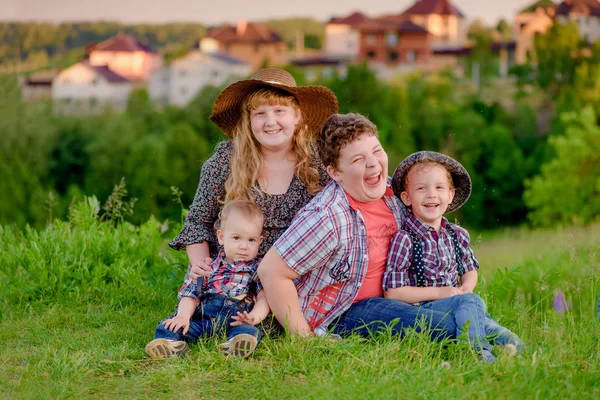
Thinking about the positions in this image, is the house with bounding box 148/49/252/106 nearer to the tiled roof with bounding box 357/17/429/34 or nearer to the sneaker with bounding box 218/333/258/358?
the tiled roof with bounding box 357/17/429/34

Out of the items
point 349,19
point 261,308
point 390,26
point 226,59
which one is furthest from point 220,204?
point 349,19

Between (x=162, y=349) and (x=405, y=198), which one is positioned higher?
(x=405, y=198)

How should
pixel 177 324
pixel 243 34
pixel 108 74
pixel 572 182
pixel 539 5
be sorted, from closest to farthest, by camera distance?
pixel 177 324, pixel 572 182, pixel 108 74, pixel 539 5, pixel 243 34

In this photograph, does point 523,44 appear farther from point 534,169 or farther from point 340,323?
point 340,323

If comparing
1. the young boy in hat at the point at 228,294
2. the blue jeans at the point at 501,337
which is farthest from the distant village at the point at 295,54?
the blue jeans at the point at 501,337

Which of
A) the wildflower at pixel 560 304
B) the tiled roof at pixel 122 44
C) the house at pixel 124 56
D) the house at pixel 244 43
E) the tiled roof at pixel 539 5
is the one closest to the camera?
the wildflower at pixel 560 304

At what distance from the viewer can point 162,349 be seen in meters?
4.01

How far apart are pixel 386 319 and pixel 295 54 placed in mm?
101144

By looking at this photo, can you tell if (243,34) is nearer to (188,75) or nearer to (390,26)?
(390,26)

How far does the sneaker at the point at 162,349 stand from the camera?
13.1 feet

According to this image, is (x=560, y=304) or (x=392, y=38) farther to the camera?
(x=392, y=38)

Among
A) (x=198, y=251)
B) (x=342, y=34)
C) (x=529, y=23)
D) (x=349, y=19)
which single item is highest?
(x=349, y=19)

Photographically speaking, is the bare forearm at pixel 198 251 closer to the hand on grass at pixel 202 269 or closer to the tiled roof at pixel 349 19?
the hand on grass at pixel 202 269

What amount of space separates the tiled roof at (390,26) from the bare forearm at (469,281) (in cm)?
8719
